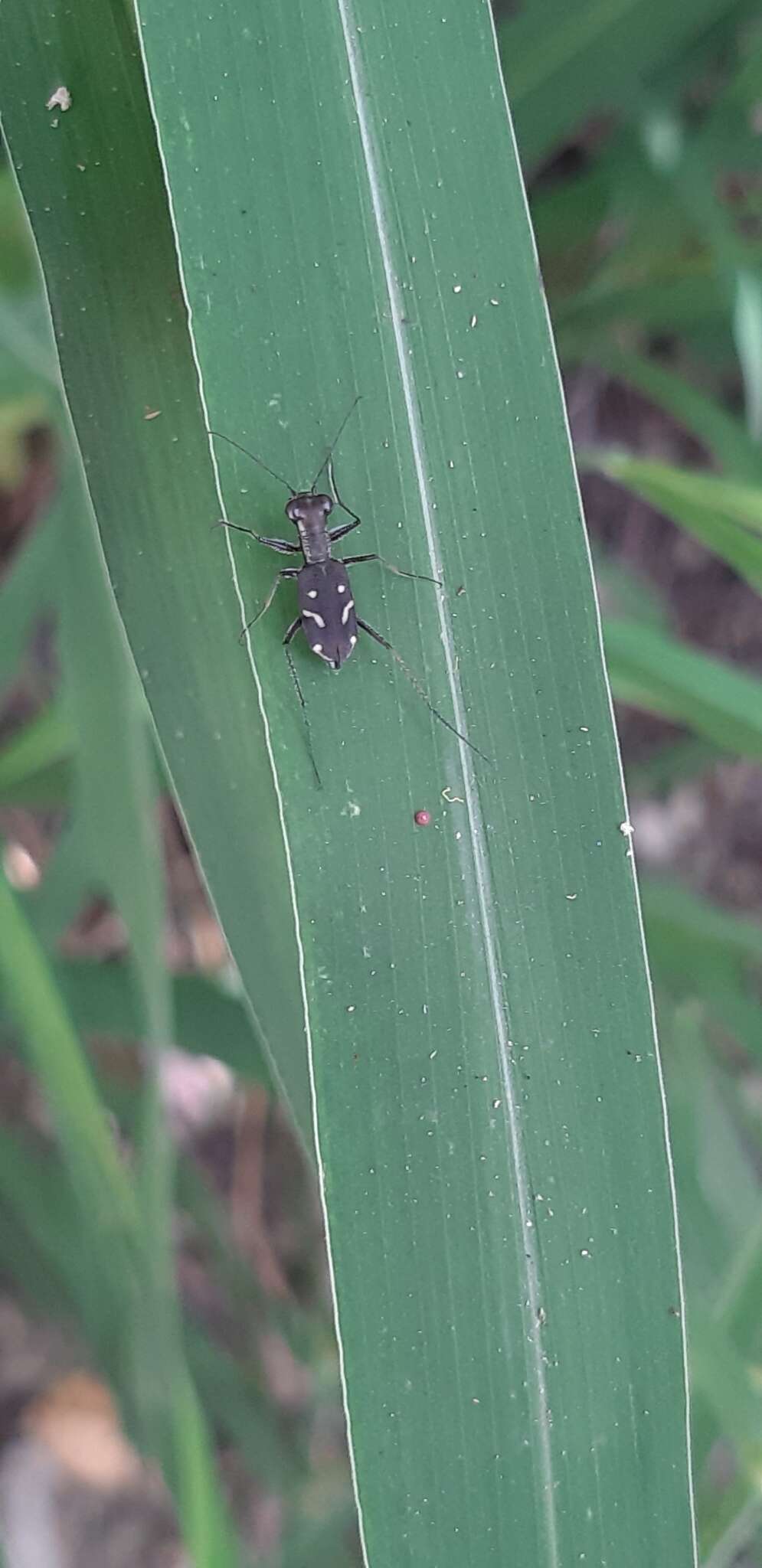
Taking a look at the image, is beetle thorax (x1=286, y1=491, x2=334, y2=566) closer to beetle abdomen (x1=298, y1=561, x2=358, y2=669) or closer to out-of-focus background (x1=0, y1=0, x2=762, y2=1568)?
beetle abdomen (x1=298, y1=561, x2=358, y2=669)

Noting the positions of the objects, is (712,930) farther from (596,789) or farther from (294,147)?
(294,147)

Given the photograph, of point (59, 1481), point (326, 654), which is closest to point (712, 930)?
point (326, 654)

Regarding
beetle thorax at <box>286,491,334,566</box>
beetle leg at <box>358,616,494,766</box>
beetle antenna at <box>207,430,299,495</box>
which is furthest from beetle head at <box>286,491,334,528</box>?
beetle leg at <box>358,616,494,766</box>

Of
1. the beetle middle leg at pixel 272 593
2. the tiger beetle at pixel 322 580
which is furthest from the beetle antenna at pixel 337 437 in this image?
the beetle middle leg at pixel 272 593

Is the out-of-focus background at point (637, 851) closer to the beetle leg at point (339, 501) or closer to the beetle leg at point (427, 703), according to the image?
the beetle leg at point (339, 501)

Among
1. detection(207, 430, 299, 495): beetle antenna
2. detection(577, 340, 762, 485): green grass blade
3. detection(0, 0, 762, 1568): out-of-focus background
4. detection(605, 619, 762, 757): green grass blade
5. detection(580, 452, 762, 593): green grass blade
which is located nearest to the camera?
detection(207, 430, 299, 495): beetle antenna
